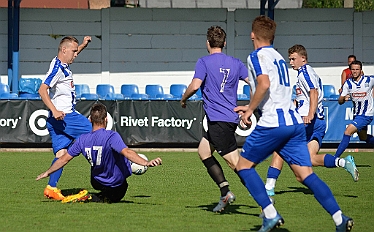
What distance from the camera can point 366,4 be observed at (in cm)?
5650

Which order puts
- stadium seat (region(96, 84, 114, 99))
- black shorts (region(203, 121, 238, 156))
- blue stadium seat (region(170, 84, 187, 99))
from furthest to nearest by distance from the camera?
stadium seat (region(96, 84, 114, 99))
blue stadium seat (region(170, 84, 187, 99))
black shorts (region(203, 121, 238, 156))

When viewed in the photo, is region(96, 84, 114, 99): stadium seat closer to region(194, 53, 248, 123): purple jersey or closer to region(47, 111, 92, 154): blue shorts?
region(47, 111, 92, 154): blue shorts

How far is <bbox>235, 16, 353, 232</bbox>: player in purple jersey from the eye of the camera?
652 cm

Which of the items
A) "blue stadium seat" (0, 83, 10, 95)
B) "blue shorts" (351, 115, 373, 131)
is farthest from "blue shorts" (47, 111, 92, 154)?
"blue stadium seat" (0, 83, 10, 95)

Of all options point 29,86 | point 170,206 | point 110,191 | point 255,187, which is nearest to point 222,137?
point 170,206

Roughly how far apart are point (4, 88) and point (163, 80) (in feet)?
17.6

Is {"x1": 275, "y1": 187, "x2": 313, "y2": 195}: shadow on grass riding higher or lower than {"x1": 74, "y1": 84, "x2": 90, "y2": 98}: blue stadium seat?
lower

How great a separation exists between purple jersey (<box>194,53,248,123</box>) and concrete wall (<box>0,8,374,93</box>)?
1551cm

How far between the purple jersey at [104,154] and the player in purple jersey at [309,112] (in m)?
1.95

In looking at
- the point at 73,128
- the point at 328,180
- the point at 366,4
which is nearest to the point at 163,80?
the point at 328,180

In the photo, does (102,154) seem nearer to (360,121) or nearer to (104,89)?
(360,121)

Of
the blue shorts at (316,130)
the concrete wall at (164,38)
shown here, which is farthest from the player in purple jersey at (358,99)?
the concrete wall at (164,38)

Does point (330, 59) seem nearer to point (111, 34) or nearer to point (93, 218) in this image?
point (111, 34)

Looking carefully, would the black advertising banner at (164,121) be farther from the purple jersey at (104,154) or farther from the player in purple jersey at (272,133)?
the player in purple jersey at (272,133)
